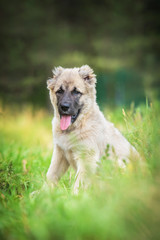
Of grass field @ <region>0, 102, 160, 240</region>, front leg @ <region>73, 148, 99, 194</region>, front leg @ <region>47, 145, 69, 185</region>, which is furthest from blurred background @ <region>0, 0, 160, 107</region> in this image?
grass field @ <region>0, 102, 160, 240</region>

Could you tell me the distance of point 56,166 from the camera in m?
3.83

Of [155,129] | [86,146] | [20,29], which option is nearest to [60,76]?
[86,146]

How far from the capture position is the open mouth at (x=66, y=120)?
378 cm

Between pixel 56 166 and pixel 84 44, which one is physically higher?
pixel 84 44

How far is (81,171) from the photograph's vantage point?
11.0 ft

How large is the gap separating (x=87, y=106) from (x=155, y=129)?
4.82 ft

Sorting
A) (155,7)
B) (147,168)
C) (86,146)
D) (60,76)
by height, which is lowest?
(147,168)

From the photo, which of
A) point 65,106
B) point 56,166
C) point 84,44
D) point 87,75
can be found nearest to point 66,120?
point 65,106

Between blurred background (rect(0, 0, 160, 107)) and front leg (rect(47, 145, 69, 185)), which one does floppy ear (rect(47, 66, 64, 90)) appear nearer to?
front leg (rect(47, 145, 69, 185))

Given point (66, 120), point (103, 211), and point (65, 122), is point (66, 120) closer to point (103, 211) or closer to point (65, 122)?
point (65, 122)

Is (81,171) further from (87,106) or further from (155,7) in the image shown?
(155,7)

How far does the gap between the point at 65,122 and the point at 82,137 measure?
0.33 meters

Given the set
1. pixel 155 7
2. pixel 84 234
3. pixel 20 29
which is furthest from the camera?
pixel 155 7

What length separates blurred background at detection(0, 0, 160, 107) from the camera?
14.9 meters
